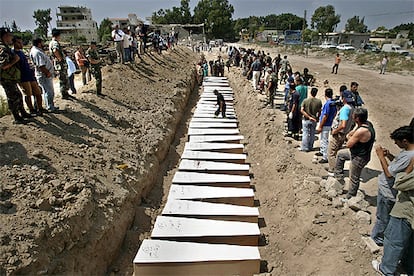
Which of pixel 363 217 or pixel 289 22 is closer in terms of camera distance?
pixel 363 217

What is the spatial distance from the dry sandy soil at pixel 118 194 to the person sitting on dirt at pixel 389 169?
1.46 ft

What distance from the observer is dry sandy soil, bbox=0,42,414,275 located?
3768 mm

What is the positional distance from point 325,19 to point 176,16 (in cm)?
3554

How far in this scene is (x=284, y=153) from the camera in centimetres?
694

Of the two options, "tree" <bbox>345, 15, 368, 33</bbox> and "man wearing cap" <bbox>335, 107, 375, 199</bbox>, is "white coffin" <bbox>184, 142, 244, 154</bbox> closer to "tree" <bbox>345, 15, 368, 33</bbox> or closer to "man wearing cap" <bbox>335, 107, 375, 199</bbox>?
"man wearing cap" <bbox>335, 107, 375, 199</bbox>

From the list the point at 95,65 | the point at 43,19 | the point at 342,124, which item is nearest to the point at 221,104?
the point at 95,65

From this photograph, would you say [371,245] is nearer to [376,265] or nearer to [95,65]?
[376,265]

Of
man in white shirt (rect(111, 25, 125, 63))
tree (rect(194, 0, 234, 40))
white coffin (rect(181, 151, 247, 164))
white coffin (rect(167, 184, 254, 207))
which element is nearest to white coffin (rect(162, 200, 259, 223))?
white coffin (rect(167, 184, 254, 207))

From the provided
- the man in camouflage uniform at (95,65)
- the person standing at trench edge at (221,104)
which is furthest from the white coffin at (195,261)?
the person standing at trench edge at (221,104)

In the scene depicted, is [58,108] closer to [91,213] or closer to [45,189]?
[45,189]

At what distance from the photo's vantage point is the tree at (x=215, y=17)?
6131 centimetres

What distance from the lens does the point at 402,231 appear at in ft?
9.94

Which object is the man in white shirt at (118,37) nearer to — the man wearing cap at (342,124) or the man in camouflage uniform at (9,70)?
the man in camouflage uniform at (9,70)

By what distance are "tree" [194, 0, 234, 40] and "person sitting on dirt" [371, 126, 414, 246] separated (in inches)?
2494
